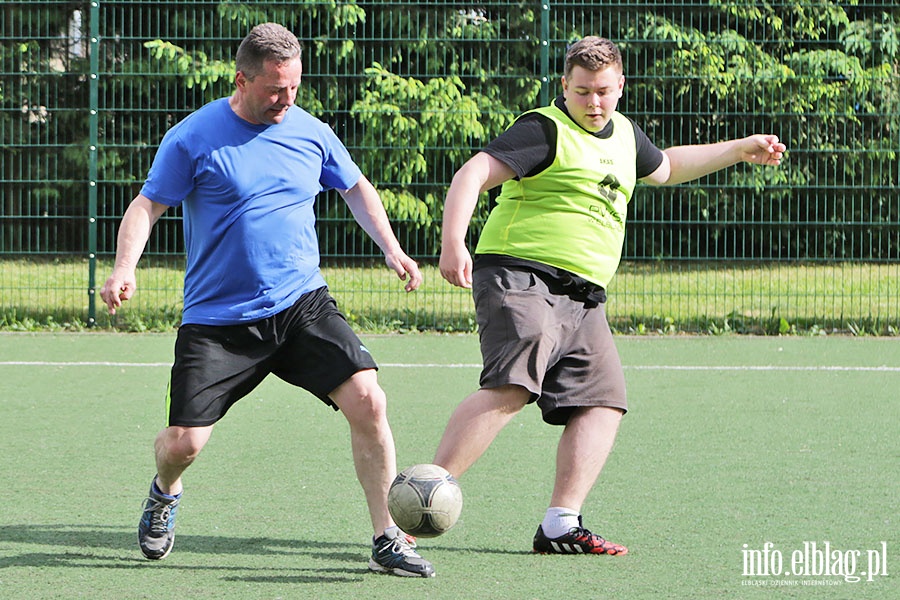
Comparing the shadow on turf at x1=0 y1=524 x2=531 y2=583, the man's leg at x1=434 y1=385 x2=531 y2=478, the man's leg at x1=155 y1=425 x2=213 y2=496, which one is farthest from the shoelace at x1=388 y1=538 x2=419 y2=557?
the man's leg at x1=155 y1=425 x2=213 y2=496

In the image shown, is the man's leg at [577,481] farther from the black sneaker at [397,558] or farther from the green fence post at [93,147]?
the green fence post at [93,147]

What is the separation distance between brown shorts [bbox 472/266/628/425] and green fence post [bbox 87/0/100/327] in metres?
7.46

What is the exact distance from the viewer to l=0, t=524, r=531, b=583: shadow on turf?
180 inches

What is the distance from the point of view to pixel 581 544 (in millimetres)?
4754

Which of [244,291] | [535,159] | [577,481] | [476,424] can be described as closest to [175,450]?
[244,291]

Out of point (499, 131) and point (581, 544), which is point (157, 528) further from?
point (499, 131)

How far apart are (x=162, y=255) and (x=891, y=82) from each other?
641cm

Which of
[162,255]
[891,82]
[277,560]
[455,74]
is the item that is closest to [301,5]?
[455,74]

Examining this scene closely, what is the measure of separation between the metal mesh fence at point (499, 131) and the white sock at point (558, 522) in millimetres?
6924

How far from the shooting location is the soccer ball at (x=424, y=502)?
173 inches

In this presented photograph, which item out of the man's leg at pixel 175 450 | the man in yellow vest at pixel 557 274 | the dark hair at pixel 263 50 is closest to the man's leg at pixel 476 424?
the man in yellow vest at pixel 557 274

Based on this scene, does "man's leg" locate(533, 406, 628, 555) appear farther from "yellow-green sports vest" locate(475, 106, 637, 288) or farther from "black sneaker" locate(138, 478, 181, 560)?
"black sneaker" locate(138, 478, 181, 560)

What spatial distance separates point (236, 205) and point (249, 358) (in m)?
0.52

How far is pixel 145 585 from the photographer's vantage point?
4.36m
